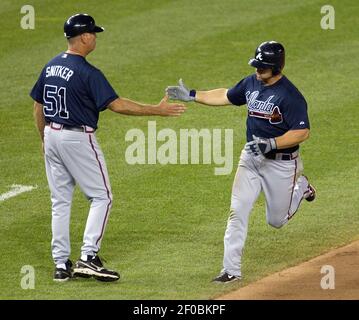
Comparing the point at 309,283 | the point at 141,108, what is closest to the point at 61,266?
the point at 141,108

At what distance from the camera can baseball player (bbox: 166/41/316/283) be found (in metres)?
10.3

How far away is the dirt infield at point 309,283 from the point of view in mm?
9805

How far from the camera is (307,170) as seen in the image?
1339 cm

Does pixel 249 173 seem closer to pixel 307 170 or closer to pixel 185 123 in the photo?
pixel 307 170

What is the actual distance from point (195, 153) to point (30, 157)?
180cm

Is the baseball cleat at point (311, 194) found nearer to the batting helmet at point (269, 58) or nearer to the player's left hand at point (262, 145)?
the player's left hand at point (262, 145)

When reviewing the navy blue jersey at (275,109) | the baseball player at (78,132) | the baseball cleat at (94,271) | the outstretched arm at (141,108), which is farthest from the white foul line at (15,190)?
the navy blue jersey at (275,109)

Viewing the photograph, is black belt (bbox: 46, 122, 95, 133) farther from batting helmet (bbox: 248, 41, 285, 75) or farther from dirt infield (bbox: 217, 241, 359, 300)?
dirt infield (bbox: 217, 241, 359, 300)

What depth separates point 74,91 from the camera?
33.6 feet

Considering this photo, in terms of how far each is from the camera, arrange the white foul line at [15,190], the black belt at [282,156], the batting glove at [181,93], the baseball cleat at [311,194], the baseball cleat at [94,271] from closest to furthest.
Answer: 1. the baseball cleat at [94,271]
2. the black belt at [282,156]
3. the batting glove at [181,93]
4. the baseball cleat at [311,194]
5. the white foul line at [15,190]

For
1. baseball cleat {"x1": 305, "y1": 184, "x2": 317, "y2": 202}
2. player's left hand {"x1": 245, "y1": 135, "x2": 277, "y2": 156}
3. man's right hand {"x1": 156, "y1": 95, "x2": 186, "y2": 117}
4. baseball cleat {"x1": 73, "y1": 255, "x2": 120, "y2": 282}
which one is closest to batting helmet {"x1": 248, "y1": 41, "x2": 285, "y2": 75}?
player's left hand {"x1": 245, "y1": 135, "x2": 277, "y2": 156}

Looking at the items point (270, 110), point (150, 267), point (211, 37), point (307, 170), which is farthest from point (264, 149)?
point (211, 37)

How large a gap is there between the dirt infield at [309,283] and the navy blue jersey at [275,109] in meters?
1.01

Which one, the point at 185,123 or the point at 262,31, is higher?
the point at 262,31
